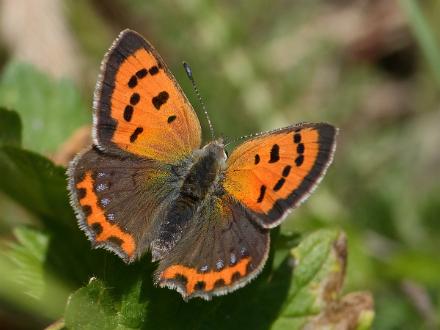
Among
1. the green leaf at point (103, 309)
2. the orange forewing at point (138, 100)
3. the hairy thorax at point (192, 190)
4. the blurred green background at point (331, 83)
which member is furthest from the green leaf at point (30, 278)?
the blurred green background at point (331, 83)

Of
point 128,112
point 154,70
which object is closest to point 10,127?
point 128,112

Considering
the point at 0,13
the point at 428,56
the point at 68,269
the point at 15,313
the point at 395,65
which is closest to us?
the point at 15,313

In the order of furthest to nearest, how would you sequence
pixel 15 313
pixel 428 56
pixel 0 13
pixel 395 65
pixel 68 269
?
pixel 395 65 < pixel 0 13 < pixel 428 56 < pixel 68 269 < pixel 15 313

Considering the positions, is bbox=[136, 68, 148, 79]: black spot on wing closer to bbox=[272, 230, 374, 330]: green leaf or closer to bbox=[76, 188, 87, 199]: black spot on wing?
bbox=[76, 188, 87, 199]: black spot on wing

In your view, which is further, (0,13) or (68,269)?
(0,13)

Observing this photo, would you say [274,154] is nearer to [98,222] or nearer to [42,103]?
[98,222]

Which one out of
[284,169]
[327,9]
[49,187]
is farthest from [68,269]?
[327,9]

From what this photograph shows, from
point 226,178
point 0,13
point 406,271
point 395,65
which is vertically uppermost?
point 0,13

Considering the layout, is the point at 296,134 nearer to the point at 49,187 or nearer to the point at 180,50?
the point at 49,187
